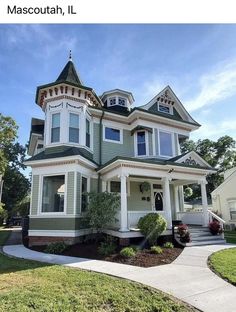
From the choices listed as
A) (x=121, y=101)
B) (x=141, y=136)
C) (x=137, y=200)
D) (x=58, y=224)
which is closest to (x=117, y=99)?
(x=121, y=101)

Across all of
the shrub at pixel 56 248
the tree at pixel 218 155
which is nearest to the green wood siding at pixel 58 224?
the shrub at pixel 56 248

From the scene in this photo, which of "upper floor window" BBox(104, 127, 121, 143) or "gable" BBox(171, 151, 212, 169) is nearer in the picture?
"gable" BBox(171, 151, 212, 169)

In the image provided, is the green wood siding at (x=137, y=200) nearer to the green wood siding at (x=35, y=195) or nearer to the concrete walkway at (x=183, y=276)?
the concrete walkway at (x=183, y=276)

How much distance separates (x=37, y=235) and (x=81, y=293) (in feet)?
24.3

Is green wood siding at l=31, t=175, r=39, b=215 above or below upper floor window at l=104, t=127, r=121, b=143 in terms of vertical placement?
below

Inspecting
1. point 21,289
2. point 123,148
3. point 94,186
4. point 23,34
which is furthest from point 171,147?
point 21,289

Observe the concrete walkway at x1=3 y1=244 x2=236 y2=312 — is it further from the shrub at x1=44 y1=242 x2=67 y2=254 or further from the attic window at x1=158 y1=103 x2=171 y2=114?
the attic window at x1=158 y1=103 x2=171 y2=114

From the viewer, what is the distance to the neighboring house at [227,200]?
2427 cm

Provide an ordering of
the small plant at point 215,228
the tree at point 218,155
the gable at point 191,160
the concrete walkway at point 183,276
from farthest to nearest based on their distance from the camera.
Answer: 1. the tree at point 218,155
2. the gable at point 191,160
3. the small plant at point 215,228
4. the concrete walkway at point 183,276

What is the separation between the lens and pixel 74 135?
1377 centimetres

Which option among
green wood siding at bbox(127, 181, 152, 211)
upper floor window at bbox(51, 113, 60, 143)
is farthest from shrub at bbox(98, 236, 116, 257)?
upper floor window at bbox(51, 113, 60, 143)

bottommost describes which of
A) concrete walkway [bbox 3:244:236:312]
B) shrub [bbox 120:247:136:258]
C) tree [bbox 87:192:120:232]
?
concrete walkway [bbox 3:244:236:312]

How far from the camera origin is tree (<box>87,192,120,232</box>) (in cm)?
1105

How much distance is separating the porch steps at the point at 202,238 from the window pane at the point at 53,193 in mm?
5869
